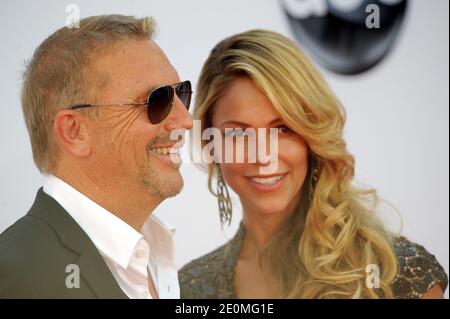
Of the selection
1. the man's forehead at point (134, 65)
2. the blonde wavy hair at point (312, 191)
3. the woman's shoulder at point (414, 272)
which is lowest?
the woman's shoulder at point (414, 272)

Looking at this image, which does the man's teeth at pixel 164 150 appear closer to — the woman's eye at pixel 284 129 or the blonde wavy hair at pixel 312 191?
the blonde wavy hair at pixel 312 191

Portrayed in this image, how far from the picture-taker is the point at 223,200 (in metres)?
2.59

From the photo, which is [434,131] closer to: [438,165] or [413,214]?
[438,165]

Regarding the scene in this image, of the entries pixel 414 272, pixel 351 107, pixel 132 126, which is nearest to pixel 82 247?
pixel 132 126

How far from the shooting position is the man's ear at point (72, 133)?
2166 mm

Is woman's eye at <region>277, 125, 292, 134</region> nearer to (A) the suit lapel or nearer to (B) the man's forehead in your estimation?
(B) the man's forehead

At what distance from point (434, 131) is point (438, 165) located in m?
0.16

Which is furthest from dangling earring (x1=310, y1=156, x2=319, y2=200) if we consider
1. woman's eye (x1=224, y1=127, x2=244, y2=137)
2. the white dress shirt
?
the white dress shirt

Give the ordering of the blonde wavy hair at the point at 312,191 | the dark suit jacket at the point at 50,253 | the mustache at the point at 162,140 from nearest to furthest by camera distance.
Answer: the dark suit jacket at the point at 50,253 < the mustache at the point at 162,140 < the blonde wavy hair at the point at 312,191

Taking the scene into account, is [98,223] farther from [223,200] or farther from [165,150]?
[223,200]

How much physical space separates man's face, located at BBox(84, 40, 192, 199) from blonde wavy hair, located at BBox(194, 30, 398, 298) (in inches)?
11.6

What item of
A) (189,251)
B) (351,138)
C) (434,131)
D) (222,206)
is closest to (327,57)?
(351,138)

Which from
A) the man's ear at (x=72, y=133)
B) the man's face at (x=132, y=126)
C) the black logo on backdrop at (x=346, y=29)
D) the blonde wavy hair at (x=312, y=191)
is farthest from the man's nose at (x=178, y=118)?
the black logo on backdrop at (x=346, y=29)
